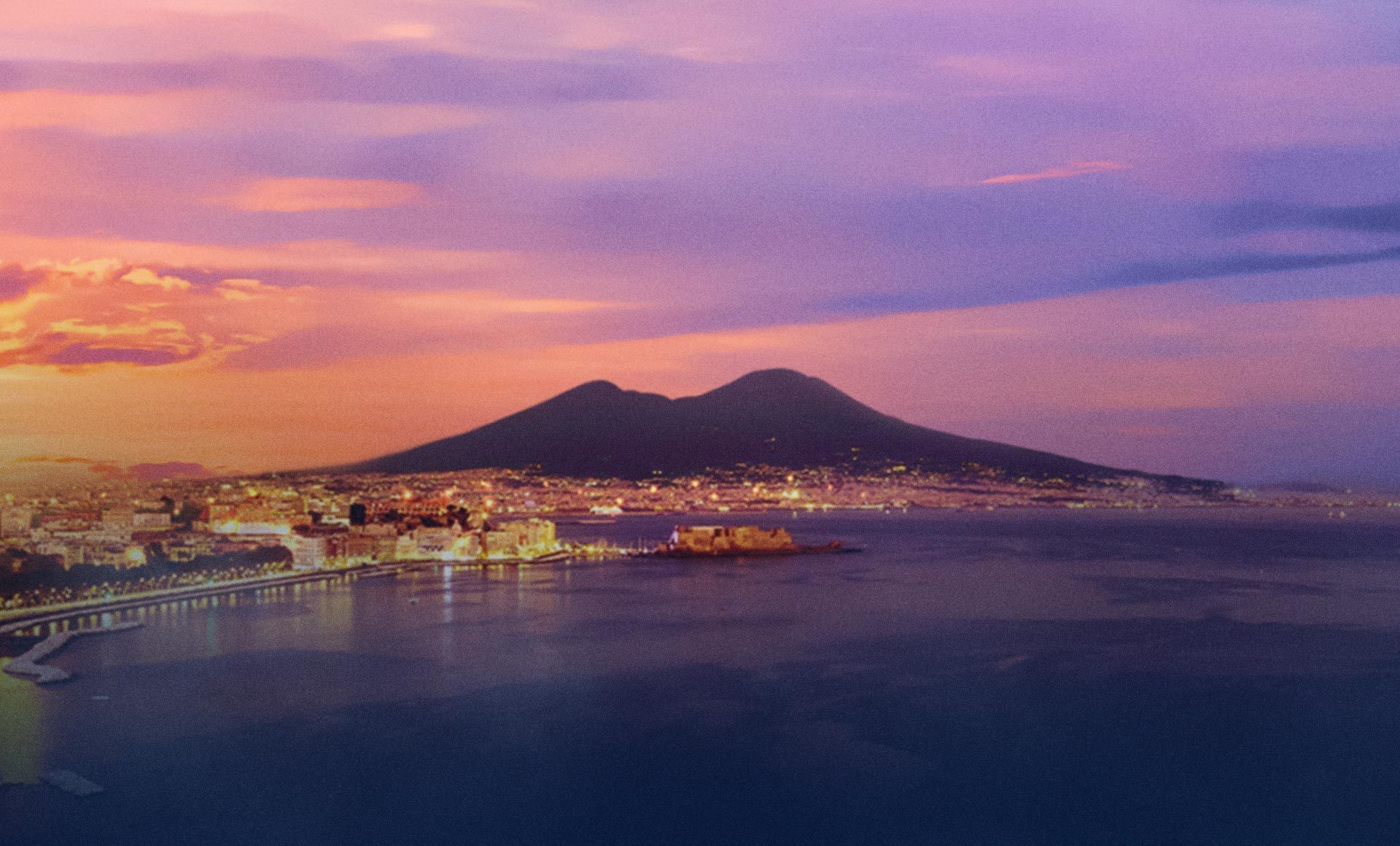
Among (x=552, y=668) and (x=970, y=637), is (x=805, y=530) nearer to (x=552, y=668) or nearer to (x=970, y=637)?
(x=970, y=637)

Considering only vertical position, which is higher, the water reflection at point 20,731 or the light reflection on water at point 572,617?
the water reflection at point 20,731

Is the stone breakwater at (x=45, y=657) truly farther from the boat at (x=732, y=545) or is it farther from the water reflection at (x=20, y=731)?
the boat at (x=732, y=545)

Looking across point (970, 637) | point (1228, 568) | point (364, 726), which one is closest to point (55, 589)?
point (364, 726)

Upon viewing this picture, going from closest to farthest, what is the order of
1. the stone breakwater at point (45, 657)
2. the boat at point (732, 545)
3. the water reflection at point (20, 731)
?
the water reflection at point (20, 731) → the stone breakwater at point (45, 657) → the boat at point (732, 545)

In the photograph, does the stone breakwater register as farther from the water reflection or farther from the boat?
the boat

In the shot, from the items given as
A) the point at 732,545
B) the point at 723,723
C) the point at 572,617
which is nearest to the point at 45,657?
the point at 572,617

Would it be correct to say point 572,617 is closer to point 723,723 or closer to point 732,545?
point 723,723

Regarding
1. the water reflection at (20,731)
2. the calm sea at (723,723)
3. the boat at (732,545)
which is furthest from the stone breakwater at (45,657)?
the boat at (732,545)
